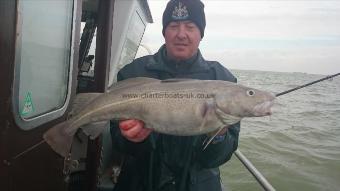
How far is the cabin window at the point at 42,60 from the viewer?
8.34 ft

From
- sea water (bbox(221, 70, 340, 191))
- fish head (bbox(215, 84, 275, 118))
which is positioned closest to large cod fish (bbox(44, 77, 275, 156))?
fish head (bbox(215, 84, 275, 118))

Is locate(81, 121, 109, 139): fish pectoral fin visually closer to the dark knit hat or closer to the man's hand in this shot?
the man's hand

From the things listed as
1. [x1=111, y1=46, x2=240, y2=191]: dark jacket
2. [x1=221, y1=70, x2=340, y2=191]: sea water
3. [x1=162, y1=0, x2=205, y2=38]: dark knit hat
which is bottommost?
[x1=221, y1=70, x2=340, y2=191]: sea water

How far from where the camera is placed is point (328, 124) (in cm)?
2056

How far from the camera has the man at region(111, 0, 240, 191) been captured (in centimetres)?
342

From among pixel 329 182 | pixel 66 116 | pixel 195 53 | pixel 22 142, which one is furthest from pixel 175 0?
pixel 329 182

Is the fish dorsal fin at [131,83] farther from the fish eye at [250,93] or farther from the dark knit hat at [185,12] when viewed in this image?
the dark knit hat at [185,12]

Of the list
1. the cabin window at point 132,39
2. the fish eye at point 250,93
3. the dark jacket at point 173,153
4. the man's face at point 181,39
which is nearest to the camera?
the fish eye at point 250,93

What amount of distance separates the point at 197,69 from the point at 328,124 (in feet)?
62.4

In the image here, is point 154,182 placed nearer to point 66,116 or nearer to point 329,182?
point 66,116

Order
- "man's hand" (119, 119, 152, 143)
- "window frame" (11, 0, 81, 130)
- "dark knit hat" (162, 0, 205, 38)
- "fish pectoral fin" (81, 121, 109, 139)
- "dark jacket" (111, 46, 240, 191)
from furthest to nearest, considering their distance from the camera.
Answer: "dark knit hat" (162, 0, 205, 38)
"dark jacket" (111, 46, 240, 191)
"fish pectoral fin" (81, 121, 109, 139)
"man's hand" (119, 119, 152, 143)
"window frame" (11, 0, 81, 130)

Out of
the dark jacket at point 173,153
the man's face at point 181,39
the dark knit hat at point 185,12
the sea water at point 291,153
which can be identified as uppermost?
the dark knit hat at point 185,12

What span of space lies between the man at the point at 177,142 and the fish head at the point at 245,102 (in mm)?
503

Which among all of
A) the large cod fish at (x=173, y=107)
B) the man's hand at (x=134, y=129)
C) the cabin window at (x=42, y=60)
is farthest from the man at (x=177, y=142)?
the cabin window at (x=42, y=60)
